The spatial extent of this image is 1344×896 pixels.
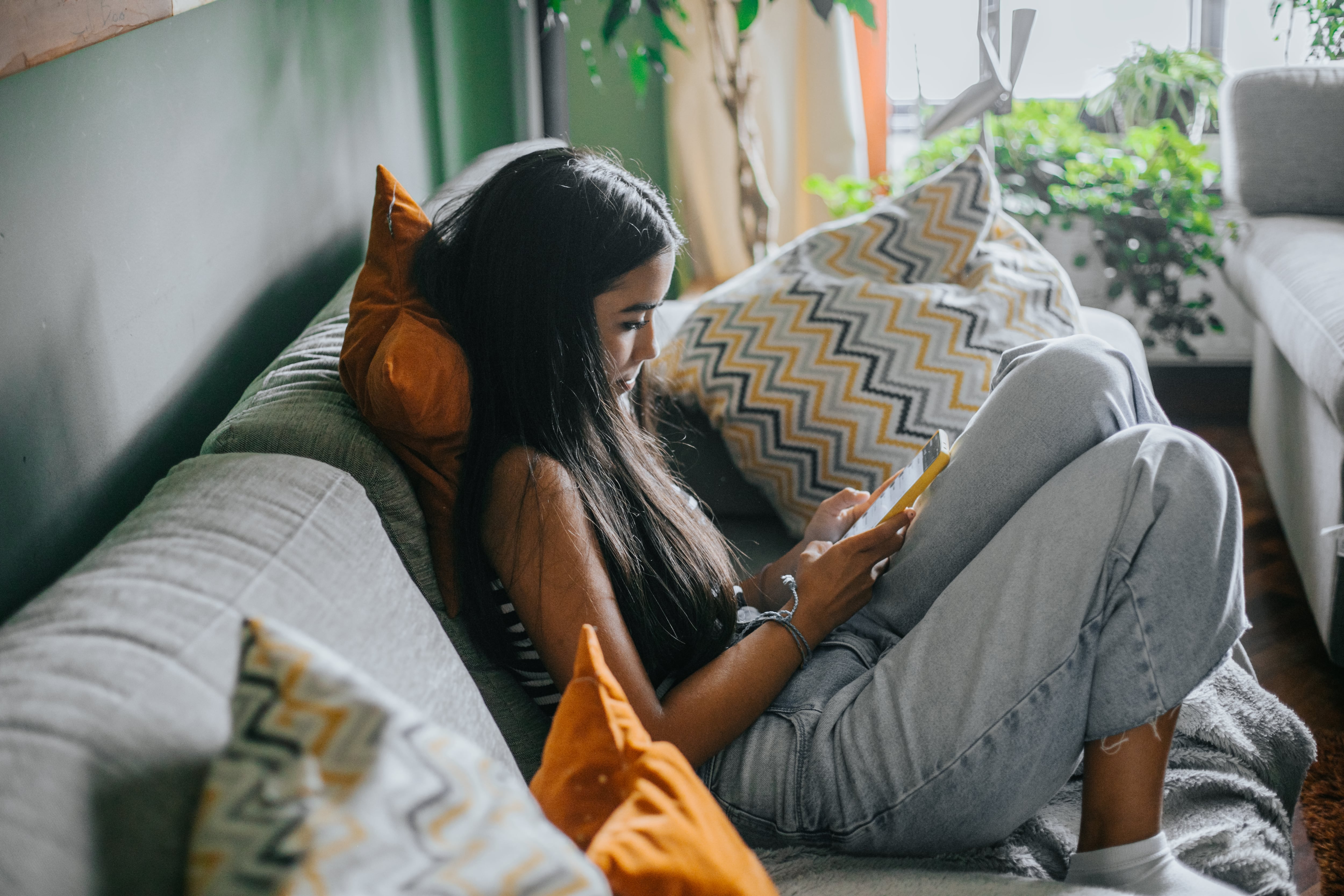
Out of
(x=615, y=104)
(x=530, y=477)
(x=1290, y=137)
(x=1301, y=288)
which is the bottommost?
(x=1301, y=288)

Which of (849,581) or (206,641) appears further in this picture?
(849,581)

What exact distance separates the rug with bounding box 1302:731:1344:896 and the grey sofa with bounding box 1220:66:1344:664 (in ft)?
0.76

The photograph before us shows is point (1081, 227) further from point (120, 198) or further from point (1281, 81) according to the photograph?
point (120, 198)

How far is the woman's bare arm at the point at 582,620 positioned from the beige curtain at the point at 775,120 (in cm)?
227

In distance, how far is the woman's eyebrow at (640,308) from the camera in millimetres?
1069

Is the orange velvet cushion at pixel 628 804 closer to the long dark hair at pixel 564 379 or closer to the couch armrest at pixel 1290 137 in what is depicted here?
the long dark hair at pixel 564 379

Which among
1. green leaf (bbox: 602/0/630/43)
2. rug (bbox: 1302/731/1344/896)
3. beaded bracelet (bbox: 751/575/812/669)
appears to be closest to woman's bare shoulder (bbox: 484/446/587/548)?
beaded bracelet (bbox: 751/575/812/669)

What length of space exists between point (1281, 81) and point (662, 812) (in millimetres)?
2330

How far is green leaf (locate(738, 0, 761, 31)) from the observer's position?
6.40 ft

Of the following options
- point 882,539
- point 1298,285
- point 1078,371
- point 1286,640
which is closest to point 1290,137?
point 1298,285

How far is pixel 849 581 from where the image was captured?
1.10 metres

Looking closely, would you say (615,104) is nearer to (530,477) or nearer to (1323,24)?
(1323,24)

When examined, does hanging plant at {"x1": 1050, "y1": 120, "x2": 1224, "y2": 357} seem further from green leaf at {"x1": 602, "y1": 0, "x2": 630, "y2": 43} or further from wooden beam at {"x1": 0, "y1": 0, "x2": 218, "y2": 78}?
wooden beam at {"x1": 0, "y1": 0, "x2": 218, "y2": 78}

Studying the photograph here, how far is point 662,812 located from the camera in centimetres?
61
